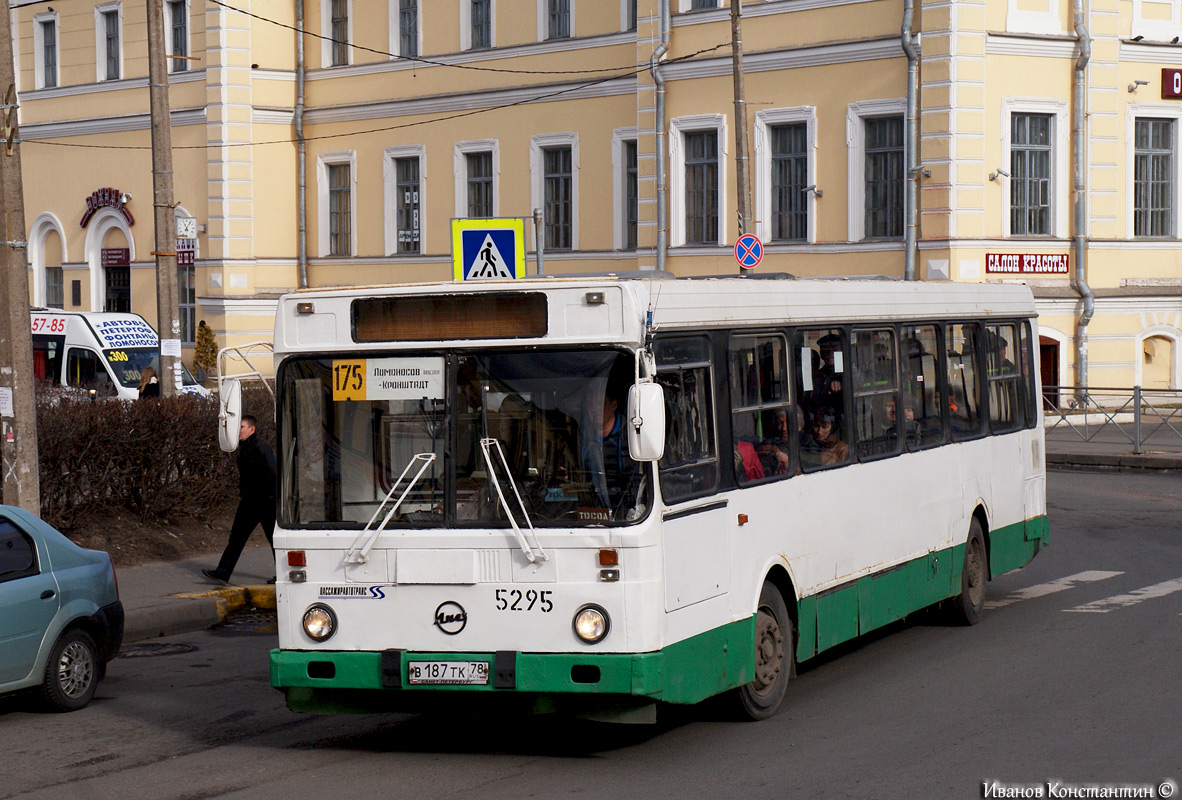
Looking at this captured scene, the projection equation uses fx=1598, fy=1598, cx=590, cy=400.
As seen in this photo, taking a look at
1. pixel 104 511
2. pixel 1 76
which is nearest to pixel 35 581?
pixel 1 76

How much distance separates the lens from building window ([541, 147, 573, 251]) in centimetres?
3678

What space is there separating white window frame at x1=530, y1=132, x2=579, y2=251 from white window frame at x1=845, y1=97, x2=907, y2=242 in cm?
748

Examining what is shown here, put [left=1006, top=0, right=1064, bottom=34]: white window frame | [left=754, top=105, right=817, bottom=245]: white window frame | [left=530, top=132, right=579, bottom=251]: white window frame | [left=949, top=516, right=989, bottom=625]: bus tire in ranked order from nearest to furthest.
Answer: [left=949, top=516, right=989, bottom=625]: bus tire < [left=1006, top=0, right=1064, bottom=34]: white window frame < [left=754, top=105, right=817, bottom=245]: white window frame < [left=530, top=132, right=579, bottom=251]: white window frame

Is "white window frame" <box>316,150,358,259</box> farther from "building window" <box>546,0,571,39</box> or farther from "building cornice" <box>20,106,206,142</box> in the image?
"building window" <box>546,0,571,39</box>

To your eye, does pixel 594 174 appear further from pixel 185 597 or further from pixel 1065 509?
pixel 185 597

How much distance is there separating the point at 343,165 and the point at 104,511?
86.2 feet

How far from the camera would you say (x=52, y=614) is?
9.80 m

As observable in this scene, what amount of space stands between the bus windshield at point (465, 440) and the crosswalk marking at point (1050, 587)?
675cm

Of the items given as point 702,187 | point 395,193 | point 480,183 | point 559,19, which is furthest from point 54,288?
point 702,187

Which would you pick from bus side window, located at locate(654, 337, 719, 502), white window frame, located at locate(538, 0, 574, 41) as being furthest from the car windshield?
bus side window, located at locate(654, 337, 719, 502)

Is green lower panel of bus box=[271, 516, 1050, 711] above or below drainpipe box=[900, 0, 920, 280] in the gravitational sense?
below

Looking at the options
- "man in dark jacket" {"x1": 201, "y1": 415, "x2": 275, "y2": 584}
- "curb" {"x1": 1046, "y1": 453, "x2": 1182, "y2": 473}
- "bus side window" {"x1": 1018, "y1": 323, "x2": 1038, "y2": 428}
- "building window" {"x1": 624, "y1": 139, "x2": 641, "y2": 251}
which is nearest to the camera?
"bus side window" {"x1": 1018, "y1": 323, "x2": 1038, "y2": 428}

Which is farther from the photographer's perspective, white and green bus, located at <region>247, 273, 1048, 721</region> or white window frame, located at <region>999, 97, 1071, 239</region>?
white window frame, located at <region>999, 97, 1071, 239</region>

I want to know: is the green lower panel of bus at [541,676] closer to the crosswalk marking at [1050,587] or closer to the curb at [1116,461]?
the crosswalk marking at [1050,587]
